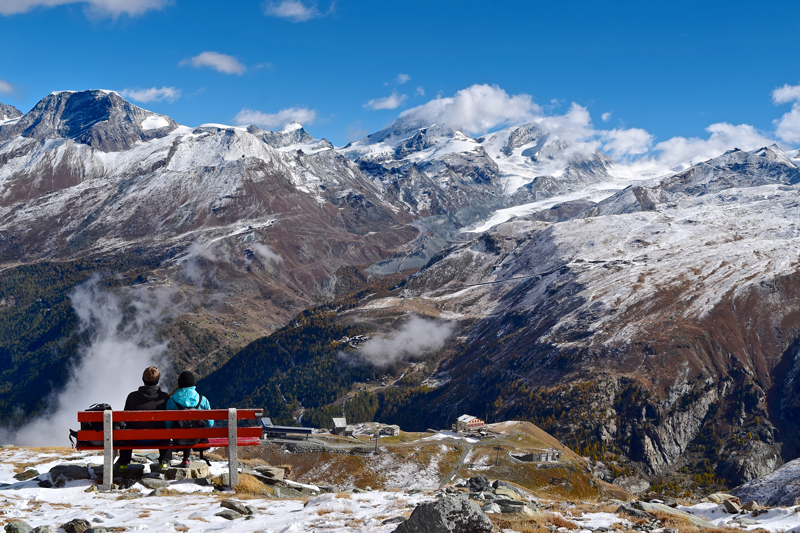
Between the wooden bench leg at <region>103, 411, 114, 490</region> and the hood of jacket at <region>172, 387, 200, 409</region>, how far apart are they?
2.32 m

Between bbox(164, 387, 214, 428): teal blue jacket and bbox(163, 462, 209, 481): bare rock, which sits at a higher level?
bbox(164, 387, 214, 428): teal blue jacket

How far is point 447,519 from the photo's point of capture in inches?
643

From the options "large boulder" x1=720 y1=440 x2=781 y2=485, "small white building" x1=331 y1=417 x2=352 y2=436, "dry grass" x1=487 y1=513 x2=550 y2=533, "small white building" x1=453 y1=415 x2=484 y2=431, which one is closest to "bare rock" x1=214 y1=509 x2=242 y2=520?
"dry grass" x1=487 y1=513 x2=550 y2=533

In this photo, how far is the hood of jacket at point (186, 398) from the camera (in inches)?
887

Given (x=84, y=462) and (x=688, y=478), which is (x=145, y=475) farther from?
(x=688, y=478)

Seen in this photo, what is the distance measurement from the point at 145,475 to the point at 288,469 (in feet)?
48.3

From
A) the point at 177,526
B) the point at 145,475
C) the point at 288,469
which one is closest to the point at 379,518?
the point at 177,526

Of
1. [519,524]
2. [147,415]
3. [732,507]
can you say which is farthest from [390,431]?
[519,524]

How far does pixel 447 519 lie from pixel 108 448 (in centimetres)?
1330

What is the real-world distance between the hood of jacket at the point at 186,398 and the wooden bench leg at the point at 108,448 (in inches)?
91.5

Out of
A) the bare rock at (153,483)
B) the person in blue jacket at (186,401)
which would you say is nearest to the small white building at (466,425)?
the bare rock at (153,483)

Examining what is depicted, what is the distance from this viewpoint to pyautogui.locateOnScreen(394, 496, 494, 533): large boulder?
16297mm

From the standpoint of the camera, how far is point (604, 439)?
194m

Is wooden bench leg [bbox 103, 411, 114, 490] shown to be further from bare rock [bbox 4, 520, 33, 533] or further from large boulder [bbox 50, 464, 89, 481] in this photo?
bare rock [bbox 4, 520, 33, 533]
